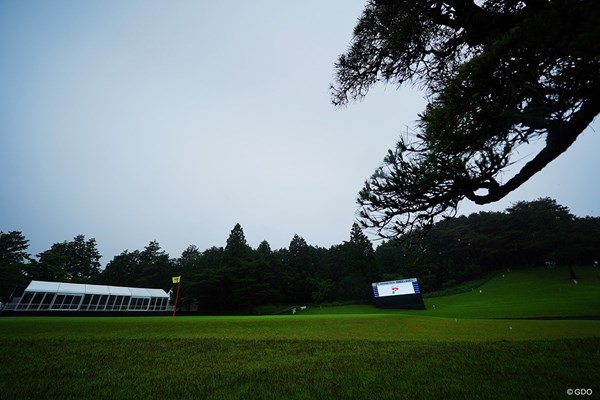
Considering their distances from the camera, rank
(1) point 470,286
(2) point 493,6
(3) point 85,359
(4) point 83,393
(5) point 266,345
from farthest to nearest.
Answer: (1) point 470,286, (5) point 266,345, (3) point 85,359, (4) point 83,393, (2) point 493,6

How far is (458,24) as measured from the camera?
145 inches

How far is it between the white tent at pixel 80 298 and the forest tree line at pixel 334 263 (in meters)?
6.49

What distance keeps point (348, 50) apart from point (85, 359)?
952 cm

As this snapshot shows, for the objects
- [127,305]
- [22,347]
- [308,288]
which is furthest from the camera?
[308,288]

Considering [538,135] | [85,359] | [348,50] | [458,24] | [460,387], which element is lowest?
[460,387]

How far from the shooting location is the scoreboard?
106 feet

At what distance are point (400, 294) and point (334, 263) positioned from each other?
23770 mm

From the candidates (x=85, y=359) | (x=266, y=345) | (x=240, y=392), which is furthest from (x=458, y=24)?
(x=85, y=359)

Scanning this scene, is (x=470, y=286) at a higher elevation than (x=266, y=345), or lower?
higher

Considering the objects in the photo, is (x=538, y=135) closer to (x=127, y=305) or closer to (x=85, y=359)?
(x=85, y=359)

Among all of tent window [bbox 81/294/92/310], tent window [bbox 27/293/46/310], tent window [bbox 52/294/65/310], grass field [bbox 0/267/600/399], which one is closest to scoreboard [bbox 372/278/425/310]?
grass field [bbox 0/267/600/399]

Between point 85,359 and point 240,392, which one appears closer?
point 240,392

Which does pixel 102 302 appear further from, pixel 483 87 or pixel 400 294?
pixel 483 87

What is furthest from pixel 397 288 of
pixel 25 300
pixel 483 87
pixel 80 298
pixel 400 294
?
pixel 25 300
